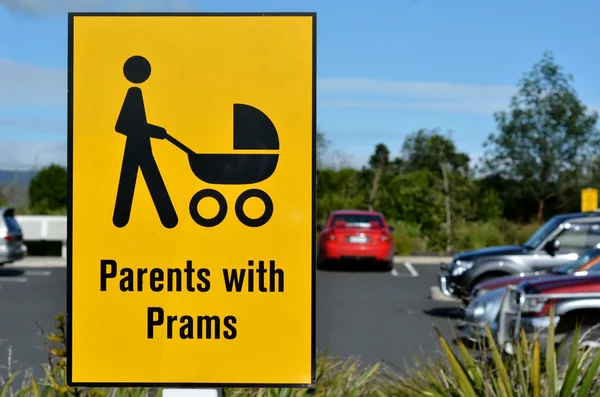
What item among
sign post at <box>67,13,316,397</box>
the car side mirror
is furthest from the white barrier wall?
sign post at <box>67,13,316,397</box>

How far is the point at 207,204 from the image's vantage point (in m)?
2.88

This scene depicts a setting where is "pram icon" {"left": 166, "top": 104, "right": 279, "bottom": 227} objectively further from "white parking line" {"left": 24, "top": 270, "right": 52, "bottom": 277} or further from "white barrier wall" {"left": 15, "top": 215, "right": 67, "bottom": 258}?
"white barrier wall" {"left": 15, "top": 215, "right": 67, "bottom": 258}

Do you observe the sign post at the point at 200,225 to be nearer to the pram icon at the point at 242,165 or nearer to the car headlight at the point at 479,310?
the pram icon at the point at 242,165

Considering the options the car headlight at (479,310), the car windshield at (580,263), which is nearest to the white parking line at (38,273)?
the car windshield at (580,263)

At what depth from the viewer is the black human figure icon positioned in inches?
113

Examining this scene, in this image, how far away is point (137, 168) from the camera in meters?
2.88

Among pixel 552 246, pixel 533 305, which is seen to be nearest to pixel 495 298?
pixel 533 305

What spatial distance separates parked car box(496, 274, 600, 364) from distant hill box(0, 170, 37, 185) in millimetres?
32299

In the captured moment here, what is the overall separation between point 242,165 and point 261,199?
113 mm

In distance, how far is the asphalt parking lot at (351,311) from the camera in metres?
11.6

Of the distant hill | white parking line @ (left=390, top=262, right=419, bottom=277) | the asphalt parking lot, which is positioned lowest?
white parking line @ (left=390, top=262, right=419, bottom=277)

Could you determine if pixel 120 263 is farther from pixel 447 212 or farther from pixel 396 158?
pixel 396 158

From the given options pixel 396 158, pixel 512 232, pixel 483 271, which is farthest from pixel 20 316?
pixel 396 158

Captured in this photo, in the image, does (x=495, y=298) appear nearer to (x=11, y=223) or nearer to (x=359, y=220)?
(x=359, y=220)
